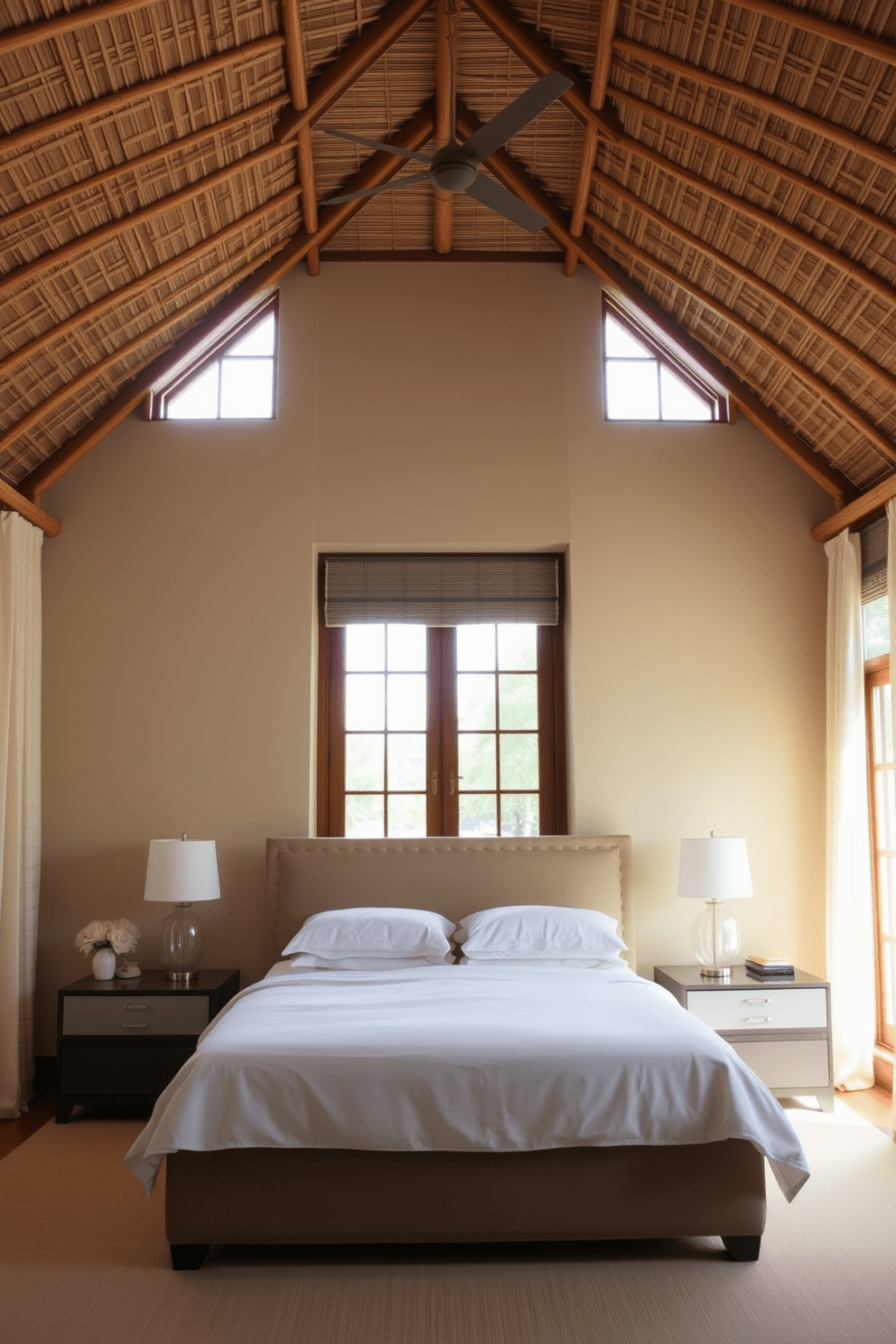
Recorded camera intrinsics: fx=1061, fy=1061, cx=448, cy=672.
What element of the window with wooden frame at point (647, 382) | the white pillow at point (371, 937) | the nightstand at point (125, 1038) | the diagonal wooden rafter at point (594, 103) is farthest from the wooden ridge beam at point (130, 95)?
the nightstand at point (125, 1038)

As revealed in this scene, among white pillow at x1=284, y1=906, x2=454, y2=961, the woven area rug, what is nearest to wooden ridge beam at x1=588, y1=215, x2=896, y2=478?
white pillow at x1=284, y1=906, x2=454, y2=961

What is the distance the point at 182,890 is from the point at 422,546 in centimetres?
206

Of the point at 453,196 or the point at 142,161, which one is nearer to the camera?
the point at 142,161

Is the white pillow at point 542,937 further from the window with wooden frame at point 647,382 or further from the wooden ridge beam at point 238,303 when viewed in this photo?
the wooden ridge beam at point 238,303

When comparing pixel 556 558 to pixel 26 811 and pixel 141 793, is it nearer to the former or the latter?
pixel 141 793

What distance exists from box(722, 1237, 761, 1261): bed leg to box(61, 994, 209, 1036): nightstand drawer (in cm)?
235

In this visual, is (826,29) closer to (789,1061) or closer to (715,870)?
(715,870)

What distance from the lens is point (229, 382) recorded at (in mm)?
5504

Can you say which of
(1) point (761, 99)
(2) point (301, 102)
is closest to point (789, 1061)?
(1) point (761, 99)

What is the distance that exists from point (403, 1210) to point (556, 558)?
335cm

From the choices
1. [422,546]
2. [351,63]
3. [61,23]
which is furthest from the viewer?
[422,546]

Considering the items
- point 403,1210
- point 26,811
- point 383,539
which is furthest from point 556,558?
point 403,1210

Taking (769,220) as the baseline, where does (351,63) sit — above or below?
above

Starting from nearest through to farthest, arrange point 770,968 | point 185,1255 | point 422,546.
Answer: point 185,1255
point 770,968
point 422,546
